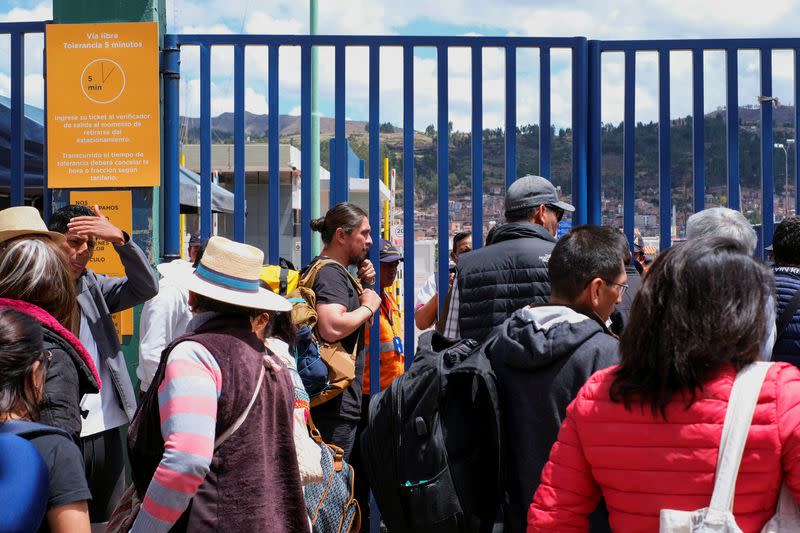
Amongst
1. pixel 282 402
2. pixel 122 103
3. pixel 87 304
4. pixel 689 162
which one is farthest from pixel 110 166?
pixel 689 162

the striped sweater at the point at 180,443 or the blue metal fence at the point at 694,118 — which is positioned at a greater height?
the blue metal fence at the point at 694,118

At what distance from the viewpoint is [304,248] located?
15.5ft

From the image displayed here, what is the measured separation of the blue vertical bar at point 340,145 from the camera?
453 cm

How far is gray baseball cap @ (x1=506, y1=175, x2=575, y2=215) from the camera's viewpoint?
12.5 ft

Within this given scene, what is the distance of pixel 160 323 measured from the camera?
159 inches

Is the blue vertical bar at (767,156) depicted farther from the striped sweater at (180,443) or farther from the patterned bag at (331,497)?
the striped sweater at (180,443)

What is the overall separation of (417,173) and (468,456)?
8.24ft

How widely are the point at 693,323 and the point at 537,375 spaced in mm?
714

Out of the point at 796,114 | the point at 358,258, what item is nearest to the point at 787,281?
the point at 796,114

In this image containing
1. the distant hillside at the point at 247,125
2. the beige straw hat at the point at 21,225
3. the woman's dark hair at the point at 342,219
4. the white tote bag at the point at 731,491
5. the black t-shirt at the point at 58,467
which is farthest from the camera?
the distant hillside at the point at 247,125

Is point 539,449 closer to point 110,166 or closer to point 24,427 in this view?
point 24,427

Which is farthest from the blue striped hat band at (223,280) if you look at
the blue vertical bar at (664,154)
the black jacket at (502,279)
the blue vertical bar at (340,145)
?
the blue vertical bar at (664,154)

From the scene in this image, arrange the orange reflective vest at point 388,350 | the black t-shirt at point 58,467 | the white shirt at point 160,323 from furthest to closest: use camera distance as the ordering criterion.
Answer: the orange reflective vest at point 388,350
the white shirt at point 160,323
the black t-shirt at point 58,467

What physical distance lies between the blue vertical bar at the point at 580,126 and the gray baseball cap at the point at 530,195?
30.7 inches
